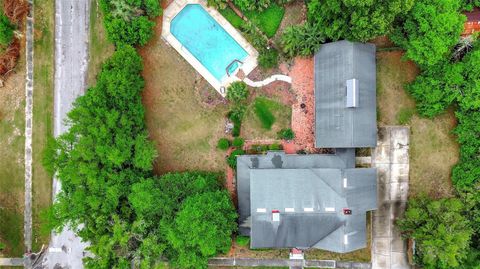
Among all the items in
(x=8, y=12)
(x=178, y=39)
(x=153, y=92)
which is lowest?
(x=153, y=92)

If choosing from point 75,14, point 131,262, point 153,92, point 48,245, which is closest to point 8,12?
point 75,14

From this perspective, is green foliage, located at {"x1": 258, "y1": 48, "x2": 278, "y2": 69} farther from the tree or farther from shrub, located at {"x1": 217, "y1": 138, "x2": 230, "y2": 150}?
the tree

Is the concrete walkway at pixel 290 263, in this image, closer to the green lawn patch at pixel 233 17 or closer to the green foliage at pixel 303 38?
the green foliage at pixel 303 38

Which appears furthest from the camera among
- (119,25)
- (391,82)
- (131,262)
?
(391,82)

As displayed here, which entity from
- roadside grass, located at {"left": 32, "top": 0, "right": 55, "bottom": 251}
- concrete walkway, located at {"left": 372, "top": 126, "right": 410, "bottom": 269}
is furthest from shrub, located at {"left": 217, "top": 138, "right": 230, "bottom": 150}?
roadside grass, located at {"left": 32, "top": 0, "right": 55, "bottom": 251}

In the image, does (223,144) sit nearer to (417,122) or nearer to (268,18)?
(268,18)

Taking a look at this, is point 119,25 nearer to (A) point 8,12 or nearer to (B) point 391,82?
(A) point 8,12
